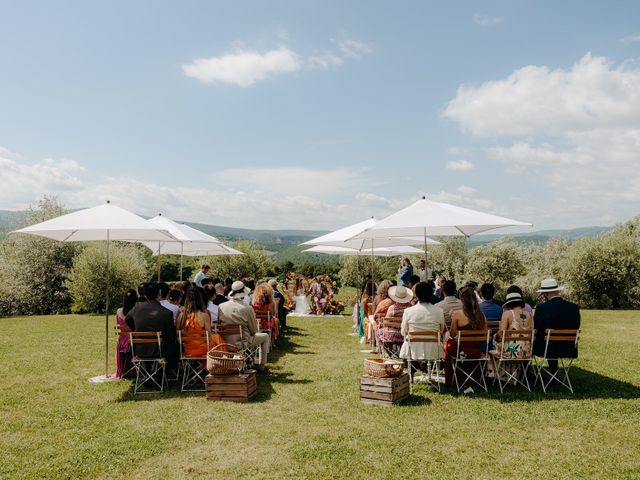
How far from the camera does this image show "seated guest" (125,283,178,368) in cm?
765

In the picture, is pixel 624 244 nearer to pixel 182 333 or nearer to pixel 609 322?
pixel 609 322

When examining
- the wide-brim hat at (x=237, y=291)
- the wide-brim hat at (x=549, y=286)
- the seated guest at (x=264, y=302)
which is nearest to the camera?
the wide-brim hat at (x=549, y=286)

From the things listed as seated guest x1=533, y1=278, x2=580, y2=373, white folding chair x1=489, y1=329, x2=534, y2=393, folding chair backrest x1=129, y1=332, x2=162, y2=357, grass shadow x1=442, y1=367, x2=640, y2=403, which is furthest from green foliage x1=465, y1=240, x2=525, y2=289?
folding chair backrest x1=129, y1=332, x2=162, y2=357

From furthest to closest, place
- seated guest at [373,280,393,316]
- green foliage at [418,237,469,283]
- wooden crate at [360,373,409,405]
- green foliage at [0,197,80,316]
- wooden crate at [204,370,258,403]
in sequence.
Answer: green foliage at [418,237,469,283]
green foliage at [0,197,80,316]
seated guest at [373,280,393,316]
wooden crate at [204,370,258,403]
wooden crate at [360,373,409,405]

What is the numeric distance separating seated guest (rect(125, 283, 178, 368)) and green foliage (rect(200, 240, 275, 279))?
116 feet

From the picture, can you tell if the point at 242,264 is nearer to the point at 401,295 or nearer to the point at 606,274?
the point at 606,274

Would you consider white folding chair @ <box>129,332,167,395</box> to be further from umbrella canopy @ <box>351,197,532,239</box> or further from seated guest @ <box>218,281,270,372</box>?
umbrella canopy @ <box>351,197,532,239</box>

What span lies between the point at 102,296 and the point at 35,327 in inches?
295

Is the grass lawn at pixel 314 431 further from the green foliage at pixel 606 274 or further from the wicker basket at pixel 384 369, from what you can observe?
the green foliage at pixel 606 274

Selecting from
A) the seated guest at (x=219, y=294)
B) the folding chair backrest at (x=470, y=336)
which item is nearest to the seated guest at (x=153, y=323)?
the seated guest at (x=219, y=294)

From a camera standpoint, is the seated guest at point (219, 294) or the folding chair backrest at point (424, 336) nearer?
the folding chair backrest at point (424, 336)

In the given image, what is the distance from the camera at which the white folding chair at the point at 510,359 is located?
7398 millimetres

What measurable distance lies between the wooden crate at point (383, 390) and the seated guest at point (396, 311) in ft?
6.05

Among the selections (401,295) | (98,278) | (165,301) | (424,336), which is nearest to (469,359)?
(424,336)
